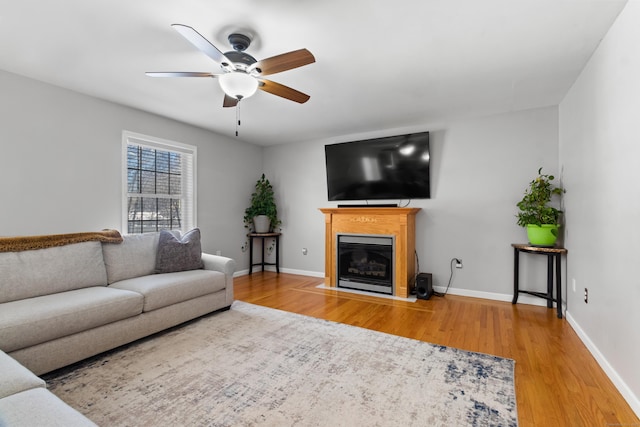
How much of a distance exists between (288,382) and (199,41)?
86.4 inches

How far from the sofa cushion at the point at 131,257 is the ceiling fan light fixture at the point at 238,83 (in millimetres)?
1964

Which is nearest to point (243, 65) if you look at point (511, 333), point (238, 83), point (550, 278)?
point (238, 83)

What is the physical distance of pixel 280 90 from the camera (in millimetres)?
2469

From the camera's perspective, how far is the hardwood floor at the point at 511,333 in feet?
5.55

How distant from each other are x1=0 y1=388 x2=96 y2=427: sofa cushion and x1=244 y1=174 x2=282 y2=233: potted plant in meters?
4.10

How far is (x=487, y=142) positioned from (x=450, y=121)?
55cm

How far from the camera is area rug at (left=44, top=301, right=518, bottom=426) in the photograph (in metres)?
1.62

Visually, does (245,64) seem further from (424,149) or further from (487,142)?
(487,142)

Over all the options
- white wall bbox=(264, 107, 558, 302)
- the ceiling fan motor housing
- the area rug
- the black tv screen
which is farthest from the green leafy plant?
the ceiling fan motor housing

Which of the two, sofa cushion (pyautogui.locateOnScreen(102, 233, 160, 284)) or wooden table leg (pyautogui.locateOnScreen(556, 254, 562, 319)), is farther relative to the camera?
wooden table leg (pyautogui.locateOnScreen(556, 254, 562, 319))

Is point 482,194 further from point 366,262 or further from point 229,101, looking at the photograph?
point 229,101

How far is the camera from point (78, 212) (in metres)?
3.19

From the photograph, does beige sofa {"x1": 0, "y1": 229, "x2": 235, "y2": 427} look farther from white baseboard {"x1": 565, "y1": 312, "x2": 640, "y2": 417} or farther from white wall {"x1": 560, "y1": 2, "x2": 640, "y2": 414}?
white wall {"x1": 560, "y1": 2, "x2": 640, "y2": 414}

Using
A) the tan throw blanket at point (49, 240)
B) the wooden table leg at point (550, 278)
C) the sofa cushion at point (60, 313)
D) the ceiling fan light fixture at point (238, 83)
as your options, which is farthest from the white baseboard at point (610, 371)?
the tan throw blanket at point (49, 240)
